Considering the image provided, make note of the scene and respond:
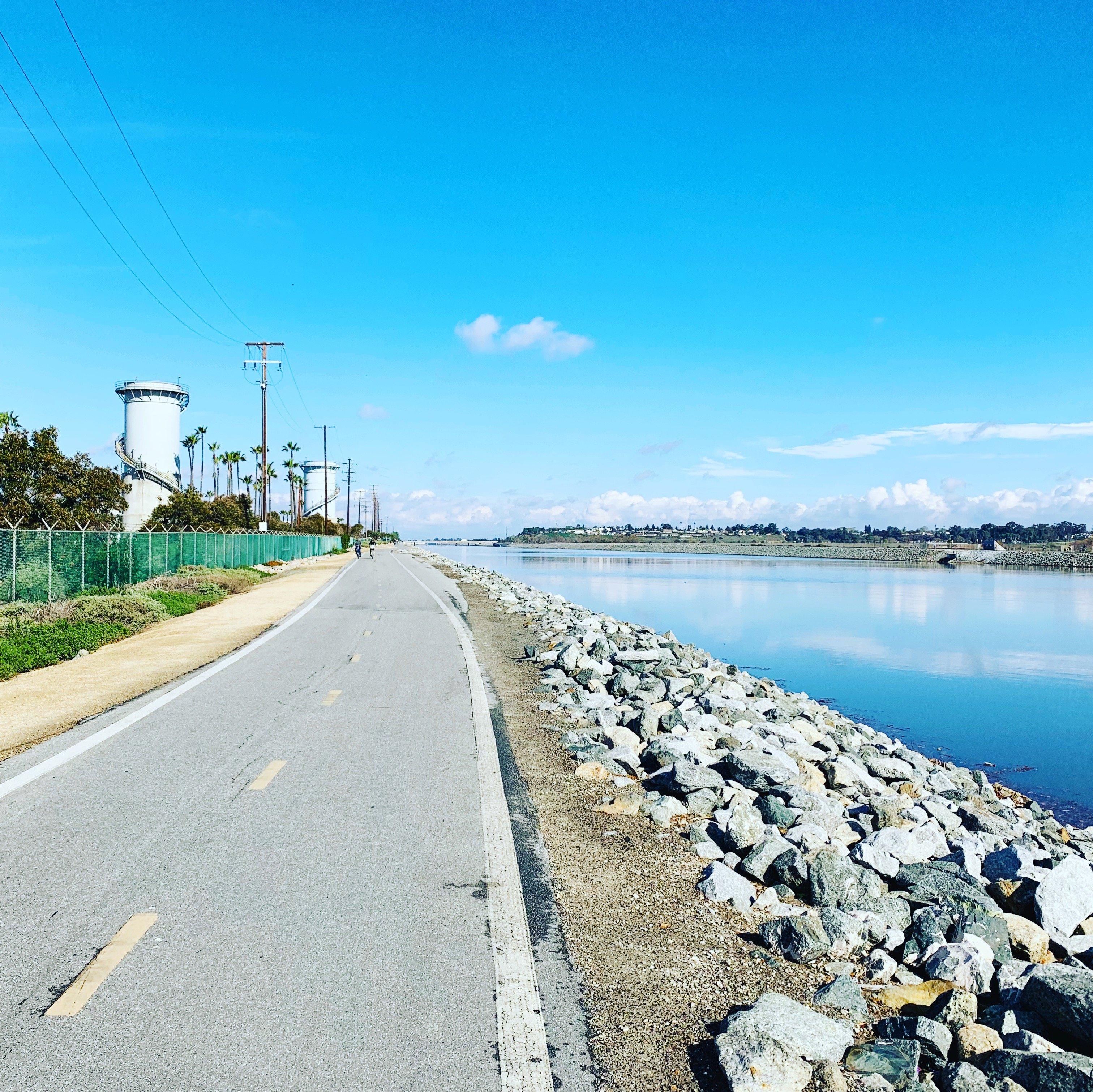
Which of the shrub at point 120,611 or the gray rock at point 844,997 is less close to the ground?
the shrub at point 120,611

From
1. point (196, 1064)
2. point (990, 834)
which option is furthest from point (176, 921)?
point (990, 834)

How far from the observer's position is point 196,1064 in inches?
139

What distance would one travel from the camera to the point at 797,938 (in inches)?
189

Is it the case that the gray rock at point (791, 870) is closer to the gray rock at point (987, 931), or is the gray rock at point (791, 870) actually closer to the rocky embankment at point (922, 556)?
the gray rock at point (987, 931)

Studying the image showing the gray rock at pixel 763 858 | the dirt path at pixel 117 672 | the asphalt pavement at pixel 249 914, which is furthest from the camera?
the dirt path at pixel 117 672

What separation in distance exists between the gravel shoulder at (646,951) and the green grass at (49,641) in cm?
997

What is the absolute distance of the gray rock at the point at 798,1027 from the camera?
376cm

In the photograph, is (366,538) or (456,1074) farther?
(366,538)

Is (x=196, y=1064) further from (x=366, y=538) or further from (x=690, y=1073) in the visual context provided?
(x=366, y=538)

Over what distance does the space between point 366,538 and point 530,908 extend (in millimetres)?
142018

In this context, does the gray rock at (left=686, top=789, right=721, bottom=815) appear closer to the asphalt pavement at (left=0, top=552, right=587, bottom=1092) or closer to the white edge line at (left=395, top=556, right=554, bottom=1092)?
the white edge line at (left=395, top=556, right=554, bottom=1092)

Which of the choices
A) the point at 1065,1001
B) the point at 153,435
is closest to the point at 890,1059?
the point at 1065,1001

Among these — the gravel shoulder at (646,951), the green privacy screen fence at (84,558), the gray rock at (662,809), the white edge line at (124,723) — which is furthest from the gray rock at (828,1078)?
the green privacy screen fence at (84,558)

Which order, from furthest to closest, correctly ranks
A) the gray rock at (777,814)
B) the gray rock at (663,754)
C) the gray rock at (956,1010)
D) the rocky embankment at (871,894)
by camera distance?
the gray rock at (663,754) → the gray rock at (777,814) → the gray rock at (956,1010) → the rocky embankment at (871,894)
